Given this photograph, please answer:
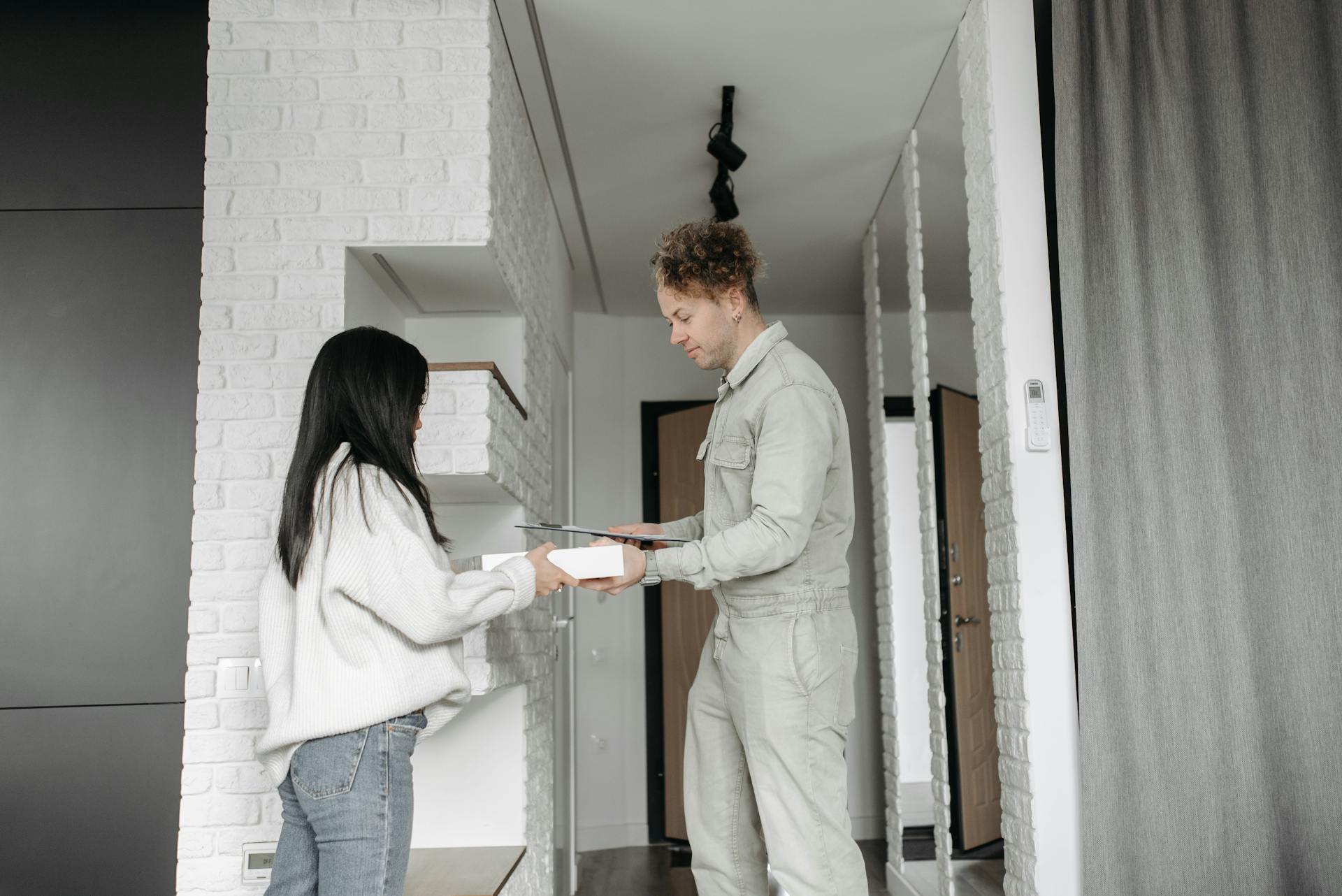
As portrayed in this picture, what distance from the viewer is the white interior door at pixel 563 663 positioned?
13.7ft

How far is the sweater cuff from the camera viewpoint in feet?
6.62

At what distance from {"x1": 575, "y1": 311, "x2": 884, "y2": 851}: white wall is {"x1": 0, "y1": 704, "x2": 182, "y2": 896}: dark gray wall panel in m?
2.99

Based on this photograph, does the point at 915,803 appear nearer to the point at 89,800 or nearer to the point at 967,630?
A: the point at 967,630

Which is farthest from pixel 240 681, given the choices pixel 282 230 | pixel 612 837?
pixel 612 837

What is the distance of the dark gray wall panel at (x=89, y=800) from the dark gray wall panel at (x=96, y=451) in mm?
63

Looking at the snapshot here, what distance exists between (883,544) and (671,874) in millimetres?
1705

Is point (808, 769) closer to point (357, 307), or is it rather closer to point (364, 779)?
point (364, 779)

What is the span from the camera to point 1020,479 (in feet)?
8.23

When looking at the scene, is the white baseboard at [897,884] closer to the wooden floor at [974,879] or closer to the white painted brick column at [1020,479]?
the wooden floor at [974,879]

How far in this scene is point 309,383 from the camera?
190 centimetres

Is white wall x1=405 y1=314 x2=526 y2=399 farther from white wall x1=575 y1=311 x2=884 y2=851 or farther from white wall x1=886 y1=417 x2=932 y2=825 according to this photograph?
white wall x1=575 y1=311 x2=884 y2=851

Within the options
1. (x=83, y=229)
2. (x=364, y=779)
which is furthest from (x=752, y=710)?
(x=83, y=229)

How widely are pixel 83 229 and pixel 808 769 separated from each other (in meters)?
2.13

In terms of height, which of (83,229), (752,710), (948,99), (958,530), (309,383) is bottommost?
(752,710)
